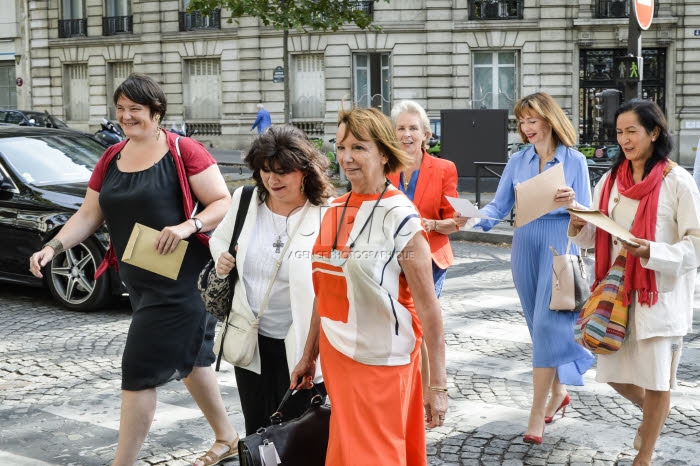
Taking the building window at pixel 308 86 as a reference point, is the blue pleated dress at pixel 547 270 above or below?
below

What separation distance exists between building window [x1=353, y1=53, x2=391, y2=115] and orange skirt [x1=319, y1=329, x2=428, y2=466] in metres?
29.7

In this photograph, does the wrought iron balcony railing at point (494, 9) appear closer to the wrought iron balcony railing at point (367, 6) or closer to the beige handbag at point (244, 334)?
the wrought iron balcony railing at point (367, 6)

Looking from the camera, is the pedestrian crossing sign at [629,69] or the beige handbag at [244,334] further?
the pedestrian crossing sign at [629,69]

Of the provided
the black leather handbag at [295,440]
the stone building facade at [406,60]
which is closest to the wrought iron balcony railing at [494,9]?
the stone building facade at [406,60]

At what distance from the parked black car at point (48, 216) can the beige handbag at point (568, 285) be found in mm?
4525

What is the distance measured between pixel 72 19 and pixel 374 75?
42.1 ft

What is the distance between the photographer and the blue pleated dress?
527 centimetres

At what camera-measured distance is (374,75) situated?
33.0 metres

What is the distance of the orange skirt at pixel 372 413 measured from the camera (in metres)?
3.28

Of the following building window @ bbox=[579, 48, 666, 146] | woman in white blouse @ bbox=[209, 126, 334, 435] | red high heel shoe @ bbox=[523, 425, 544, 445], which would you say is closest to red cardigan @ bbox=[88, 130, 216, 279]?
woman in white blouse @ bbox=[209, 126, 334, 435]

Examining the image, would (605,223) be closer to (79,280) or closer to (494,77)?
(79,280)

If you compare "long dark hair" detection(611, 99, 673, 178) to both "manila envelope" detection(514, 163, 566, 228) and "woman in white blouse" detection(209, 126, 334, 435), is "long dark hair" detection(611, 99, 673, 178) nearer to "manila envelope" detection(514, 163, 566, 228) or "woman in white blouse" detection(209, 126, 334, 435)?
"manila envelope" detection(514, 163, 566, 228)

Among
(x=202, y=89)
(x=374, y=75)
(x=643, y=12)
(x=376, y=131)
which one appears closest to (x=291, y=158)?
(x=376, y=131)

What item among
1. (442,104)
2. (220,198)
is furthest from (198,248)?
(442,104)
